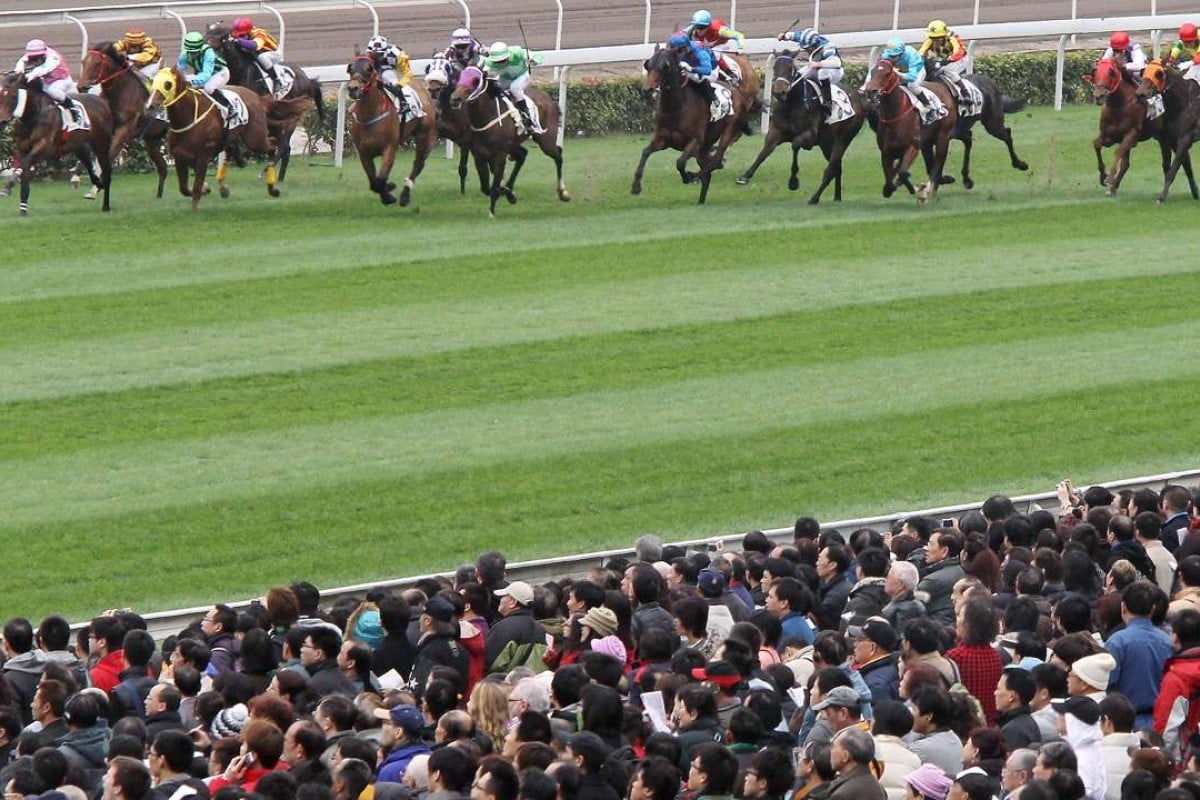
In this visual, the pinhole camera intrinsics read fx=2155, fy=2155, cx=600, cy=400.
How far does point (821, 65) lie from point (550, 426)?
9279 millimetres

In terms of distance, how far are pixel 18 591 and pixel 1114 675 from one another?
6502 millimetres

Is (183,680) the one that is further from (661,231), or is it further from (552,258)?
(661,231)

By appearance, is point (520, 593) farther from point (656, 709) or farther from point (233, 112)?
point (233, 112)

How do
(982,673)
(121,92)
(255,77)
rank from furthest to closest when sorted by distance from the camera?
(255,77), (121,92), (982,673)

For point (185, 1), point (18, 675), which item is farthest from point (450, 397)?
point (185, 1)

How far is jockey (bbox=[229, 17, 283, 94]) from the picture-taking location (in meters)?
22.9

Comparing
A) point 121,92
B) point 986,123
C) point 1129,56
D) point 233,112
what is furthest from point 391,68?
point 1129,56

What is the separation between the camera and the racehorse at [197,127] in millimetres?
21219

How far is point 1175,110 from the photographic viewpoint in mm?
23656

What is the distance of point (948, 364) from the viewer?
16.9m

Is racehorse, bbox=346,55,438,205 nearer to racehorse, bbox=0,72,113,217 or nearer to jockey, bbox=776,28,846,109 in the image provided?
racehorse, bbox=0,72,113,217

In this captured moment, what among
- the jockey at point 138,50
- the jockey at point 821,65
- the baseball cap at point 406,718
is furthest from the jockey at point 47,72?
the baseball cap at point 406,718

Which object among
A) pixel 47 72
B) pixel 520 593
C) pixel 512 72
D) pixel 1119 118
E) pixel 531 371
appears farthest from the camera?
pixel 1119 118

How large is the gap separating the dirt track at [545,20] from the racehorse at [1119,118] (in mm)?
7811
